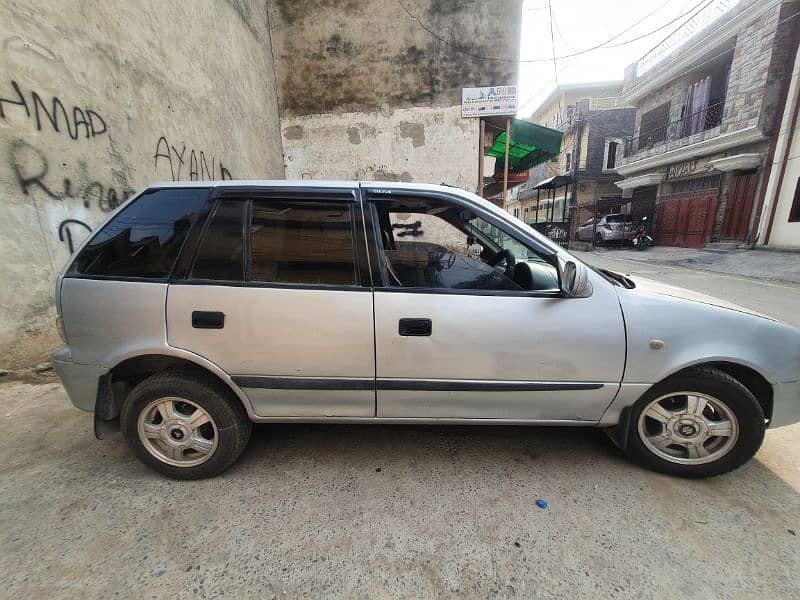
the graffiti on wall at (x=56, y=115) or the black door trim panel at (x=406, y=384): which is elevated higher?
the graffiti on wall at (x=56, y=115)

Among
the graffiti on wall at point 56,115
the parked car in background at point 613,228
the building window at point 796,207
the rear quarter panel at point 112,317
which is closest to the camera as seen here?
the rear quarter panel at point 112,317

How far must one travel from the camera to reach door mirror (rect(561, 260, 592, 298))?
5.89ft

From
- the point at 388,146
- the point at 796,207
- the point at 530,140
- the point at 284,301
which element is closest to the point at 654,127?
the point at 796,207

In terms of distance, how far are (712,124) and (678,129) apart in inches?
69.1

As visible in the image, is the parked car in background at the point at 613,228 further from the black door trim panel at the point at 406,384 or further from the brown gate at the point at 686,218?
the black door trim panel at the point at 406,384

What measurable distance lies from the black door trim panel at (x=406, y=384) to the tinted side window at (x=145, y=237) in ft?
2.74

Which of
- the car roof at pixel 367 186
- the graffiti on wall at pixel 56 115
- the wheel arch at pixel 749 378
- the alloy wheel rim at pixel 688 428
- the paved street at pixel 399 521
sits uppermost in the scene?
the graffiti on wall at pixel 56 115

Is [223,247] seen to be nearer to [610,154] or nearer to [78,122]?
[78,122]

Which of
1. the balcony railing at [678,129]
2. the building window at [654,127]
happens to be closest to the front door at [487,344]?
the balcony railing at [678,129]

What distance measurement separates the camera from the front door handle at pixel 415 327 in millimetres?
1858

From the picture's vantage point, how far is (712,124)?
583 inches

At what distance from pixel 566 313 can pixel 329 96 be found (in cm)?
754

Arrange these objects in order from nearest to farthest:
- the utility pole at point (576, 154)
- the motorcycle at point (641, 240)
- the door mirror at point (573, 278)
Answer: the door mirror at point (573, 278) → the motorcycle at point (641, 240) → the utility pole at point (576, 154)

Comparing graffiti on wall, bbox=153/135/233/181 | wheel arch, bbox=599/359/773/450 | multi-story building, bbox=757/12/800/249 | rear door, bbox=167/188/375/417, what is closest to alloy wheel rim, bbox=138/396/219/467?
rear door, bbox=167/188/375/417
